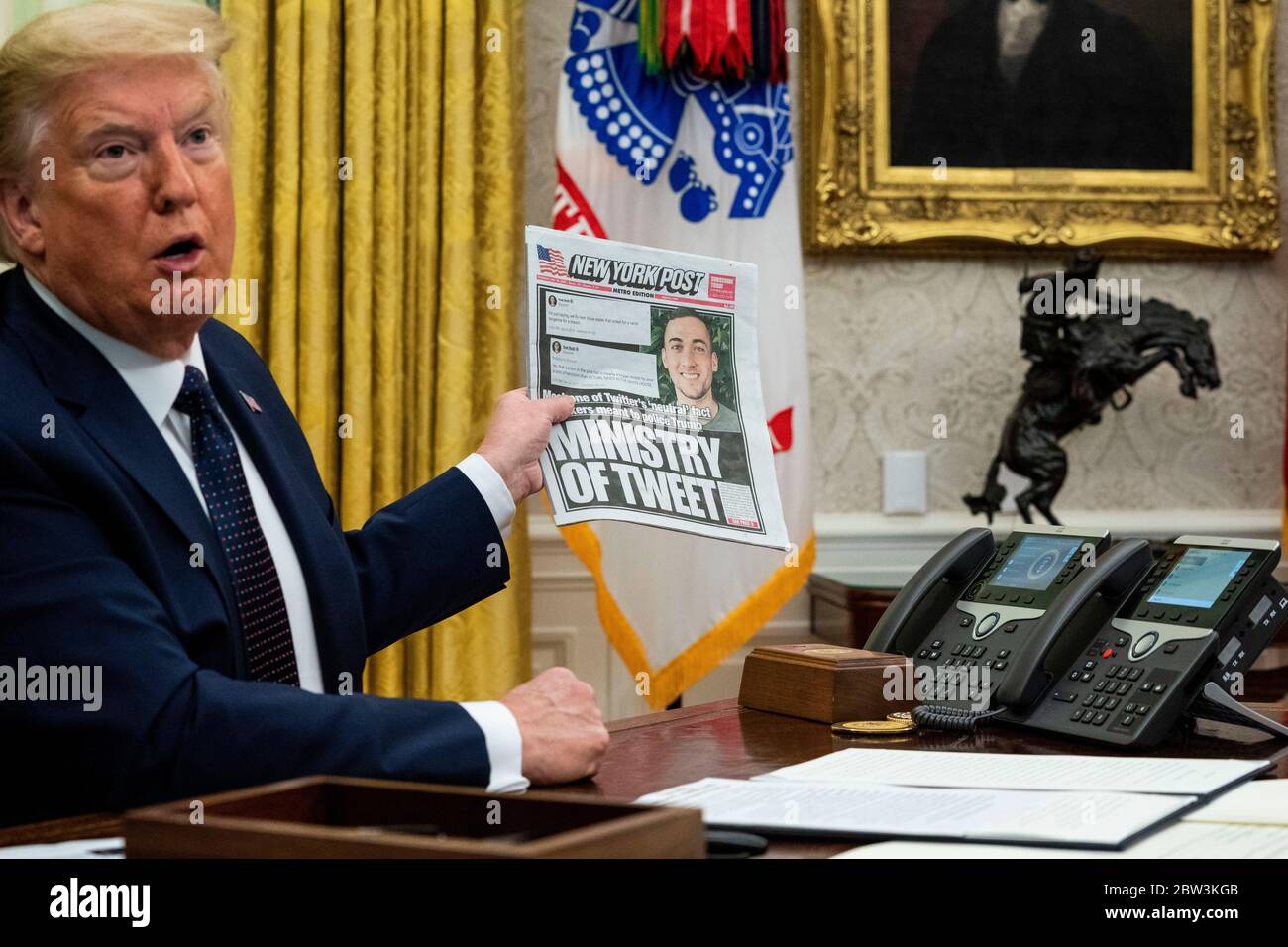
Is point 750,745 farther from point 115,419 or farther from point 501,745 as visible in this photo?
point 115,419

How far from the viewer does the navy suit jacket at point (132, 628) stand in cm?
116

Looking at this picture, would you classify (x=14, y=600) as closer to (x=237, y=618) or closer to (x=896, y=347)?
(x=237, y=618)

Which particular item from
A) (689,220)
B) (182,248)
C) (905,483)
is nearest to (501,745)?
(182,248)

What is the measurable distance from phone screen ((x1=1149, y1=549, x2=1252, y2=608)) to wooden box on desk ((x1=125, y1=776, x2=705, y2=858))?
850 millimetres

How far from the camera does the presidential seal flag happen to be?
11.1 ft

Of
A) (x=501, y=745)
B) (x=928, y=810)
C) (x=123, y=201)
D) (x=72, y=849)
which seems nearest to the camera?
(x=72, y=849)

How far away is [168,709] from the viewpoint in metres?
1.16

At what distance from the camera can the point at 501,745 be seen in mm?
1224

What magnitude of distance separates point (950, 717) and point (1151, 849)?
51cm

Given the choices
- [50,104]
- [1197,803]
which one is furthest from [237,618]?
[1197,803]

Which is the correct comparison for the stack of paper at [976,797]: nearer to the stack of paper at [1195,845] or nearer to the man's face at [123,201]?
the stack of paper at [1195,845]

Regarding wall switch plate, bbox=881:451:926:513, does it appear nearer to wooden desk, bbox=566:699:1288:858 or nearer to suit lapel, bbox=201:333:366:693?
wooden desk, bbox=566:699:1288:858

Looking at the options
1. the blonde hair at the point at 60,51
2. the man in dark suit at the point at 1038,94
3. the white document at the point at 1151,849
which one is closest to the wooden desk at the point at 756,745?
the white document at the point at 1151,849

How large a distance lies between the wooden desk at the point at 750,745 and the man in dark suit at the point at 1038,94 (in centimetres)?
233
